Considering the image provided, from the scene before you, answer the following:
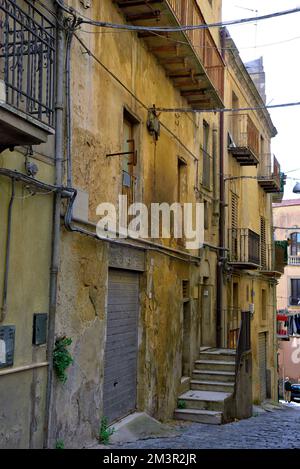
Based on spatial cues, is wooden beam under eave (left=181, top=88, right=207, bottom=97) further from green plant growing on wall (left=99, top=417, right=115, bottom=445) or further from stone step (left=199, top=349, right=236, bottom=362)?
green plant growing on wall (left=99, top=417, right=115, bottom=445)

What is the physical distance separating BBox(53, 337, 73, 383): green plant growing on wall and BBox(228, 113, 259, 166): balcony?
40.2ft

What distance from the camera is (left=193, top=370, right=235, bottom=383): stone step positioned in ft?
40.7

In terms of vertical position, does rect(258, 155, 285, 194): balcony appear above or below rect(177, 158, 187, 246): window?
above

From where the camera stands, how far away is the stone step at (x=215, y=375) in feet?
40.7

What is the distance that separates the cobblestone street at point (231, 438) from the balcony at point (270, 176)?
12.4 m

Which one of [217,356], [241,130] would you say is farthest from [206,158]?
[217,356]

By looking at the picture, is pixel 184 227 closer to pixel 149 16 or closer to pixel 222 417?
pixel 222 417

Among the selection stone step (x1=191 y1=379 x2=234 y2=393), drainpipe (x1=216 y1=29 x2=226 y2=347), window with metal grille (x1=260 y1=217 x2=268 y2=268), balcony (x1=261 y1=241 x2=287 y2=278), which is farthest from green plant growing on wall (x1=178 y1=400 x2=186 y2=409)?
balcony (x1=261 y1=241 x2=287 y2=278)

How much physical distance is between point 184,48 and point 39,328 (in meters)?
6.40

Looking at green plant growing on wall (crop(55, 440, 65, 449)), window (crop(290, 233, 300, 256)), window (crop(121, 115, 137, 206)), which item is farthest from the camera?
window (crop(290, 233, 300, 256))

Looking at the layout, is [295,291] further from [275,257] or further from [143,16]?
[143,16]

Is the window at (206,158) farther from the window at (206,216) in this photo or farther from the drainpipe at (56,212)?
the drainpipe at (56,212)

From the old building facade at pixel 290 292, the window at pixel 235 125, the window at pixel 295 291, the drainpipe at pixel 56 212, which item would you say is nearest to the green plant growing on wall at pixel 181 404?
the drainpipe at pixel 56 212
